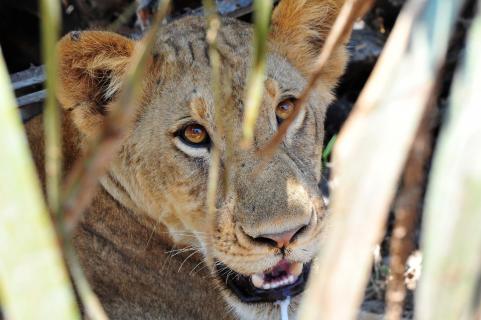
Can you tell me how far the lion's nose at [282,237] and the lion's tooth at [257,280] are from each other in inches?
11.5

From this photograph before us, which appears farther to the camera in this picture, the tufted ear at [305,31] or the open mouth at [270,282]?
the tufted ear at [305,31]

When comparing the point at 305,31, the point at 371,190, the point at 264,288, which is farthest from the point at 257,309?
the point at 371,190

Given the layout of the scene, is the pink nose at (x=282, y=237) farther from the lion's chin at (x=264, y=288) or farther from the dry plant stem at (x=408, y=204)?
the dry plant stem at (x=408, y=204)

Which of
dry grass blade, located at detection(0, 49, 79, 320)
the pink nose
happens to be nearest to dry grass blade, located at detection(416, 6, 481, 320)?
dry grass blade, located at detection(0, 49, 79, 320)

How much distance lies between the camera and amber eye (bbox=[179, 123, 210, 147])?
3.14 meters

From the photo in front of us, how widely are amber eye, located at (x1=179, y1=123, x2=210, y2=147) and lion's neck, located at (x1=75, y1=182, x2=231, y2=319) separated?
0.45 m

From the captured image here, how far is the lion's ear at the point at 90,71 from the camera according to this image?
3010 mm

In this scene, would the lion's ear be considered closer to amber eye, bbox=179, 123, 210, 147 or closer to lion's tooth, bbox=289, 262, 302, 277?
amber eye, bbox=179, 123, 210, 147

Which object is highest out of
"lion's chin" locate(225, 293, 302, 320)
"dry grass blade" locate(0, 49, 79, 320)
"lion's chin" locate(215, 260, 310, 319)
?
"dry grass blade" locate(0, 49, 79, 320)

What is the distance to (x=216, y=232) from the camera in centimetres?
295

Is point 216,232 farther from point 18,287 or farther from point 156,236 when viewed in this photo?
point 18,287

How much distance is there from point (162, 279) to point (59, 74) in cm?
95

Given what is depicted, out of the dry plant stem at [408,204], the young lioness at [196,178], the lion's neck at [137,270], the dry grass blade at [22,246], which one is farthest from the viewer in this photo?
the lion's neck at [137,270]

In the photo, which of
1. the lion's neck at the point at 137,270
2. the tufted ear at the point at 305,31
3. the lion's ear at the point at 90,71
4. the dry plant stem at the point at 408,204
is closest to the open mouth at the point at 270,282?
the lion's neck at the point at 137,270
